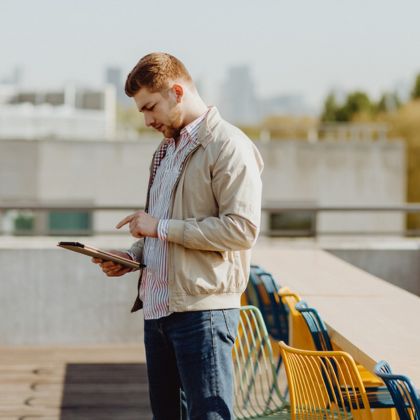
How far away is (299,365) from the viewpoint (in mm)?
2992

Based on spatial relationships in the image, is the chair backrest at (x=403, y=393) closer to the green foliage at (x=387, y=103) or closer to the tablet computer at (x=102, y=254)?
the tablet computer at (x=102, y=254)

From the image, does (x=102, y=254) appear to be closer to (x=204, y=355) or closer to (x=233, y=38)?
(x=204, y=355)

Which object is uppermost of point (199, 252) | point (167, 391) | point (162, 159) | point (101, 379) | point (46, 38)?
point (46, 38)

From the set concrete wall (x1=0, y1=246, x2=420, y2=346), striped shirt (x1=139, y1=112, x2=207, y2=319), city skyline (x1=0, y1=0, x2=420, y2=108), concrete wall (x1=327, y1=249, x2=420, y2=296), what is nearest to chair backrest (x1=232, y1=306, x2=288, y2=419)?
striped shirt (x1=139, y1=112, x2=207, y2=319)

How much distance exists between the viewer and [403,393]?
2.67m

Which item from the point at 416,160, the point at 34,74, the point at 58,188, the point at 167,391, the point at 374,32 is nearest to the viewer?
the point at 167,391

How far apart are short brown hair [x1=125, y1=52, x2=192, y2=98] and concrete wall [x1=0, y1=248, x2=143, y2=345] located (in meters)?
4.00

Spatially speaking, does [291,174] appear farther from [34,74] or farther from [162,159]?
[34,74]

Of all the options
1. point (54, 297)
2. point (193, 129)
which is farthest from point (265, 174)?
point (193, 129)

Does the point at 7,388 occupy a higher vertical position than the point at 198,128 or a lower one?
A: lower

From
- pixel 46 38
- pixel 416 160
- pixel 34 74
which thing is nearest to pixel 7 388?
pixel 416 160

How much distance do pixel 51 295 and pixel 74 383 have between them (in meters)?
1.06

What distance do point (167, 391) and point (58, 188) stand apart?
23.1 metres

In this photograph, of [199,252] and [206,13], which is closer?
[199,252]
